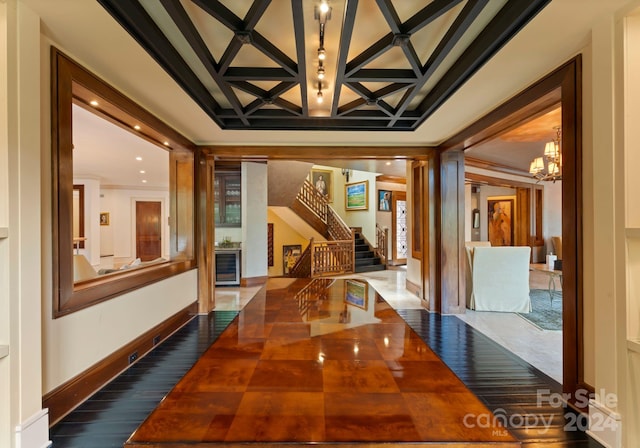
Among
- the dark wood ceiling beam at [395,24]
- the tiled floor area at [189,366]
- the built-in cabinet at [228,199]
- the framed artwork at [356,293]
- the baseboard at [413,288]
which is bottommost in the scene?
the tiled floor area at [189,366]

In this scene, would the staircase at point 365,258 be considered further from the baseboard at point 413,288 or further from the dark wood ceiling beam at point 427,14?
the dark wood ceiling beam at point 427,14

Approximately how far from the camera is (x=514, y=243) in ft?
31.0

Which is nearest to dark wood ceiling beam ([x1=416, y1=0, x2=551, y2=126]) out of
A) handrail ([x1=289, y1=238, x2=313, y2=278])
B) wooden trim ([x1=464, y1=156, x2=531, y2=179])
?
wooden trim ([x1=464, y1=156, x2=531, y2=179])

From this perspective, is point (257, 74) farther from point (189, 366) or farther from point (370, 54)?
point (189, 366)

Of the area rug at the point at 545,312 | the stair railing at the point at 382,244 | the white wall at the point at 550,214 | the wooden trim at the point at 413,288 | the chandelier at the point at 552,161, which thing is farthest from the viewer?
the white wall at the point at 550,214

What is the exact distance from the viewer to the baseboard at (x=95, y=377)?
189cm

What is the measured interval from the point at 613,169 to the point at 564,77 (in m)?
0.84

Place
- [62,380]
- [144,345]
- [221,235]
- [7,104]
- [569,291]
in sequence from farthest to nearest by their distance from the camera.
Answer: [221,235]
[144,345]
[569,291]
[62,380]
[7,104]

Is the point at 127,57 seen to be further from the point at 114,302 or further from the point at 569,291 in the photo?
the point at 569,291

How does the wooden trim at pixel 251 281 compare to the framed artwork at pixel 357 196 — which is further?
the framed artwork at pixel 357 196

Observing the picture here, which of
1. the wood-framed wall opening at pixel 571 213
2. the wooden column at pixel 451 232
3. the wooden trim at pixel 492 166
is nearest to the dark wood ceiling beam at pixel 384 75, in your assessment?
the wood-framed wall opening at pixel 571 213

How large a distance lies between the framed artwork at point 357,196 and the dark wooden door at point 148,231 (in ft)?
21.5

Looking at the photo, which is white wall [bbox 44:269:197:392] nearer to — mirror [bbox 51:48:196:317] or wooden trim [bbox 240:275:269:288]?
mirror [bbox 51:48:196:317]

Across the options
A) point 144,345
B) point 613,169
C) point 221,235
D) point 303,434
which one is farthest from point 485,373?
point 221,235
